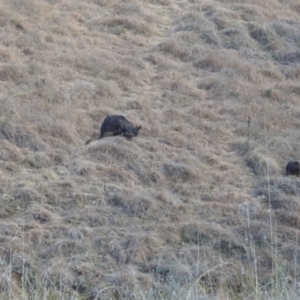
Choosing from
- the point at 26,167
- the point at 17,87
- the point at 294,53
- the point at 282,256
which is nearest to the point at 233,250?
the point at 282,256

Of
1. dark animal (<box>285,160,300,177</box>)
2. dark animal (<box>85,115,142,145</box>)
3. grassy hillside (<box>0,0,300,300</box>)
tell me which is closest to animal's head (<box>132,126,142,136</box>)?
dark animal (<box>85,115,142,145</box>)

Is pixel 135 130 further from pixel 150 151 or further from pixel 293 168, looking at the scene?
pixel 293 168

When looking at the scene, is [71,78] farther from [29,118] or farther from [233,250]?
[233,250]

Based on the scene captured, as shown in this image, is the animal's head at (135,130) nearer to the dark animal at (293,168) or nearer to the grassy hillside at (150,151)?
the grassy hillside at (150,151)

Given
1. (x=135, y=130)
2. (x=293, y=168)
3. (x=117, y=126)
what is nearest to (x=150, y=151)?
(x=135, y=130)

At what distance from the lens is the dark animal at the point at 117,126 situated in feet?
34.7

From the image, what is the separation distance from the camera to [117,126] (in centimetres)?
1057

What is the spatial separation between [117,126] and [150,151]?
21.1 inches

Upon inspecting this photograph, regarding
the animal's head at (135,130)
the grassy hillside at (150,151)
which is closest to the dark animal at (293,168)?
the grassy hillside at (150,151)

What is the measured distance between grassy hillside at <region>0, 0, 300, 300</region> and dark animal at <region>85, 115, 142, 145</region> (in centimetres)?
21

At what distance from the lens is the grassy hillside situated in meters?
7.55

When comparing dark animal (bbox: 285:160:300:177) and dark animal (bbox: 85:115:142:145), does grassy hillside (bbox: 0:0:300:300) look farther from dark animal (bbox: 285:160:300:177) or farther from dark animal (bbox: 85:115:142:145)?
dark animal (bbox: 85:115:142:145)

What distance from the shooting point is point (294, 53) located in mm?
14461

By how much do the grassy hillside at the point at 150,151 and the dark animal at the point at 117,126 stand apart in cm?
21
